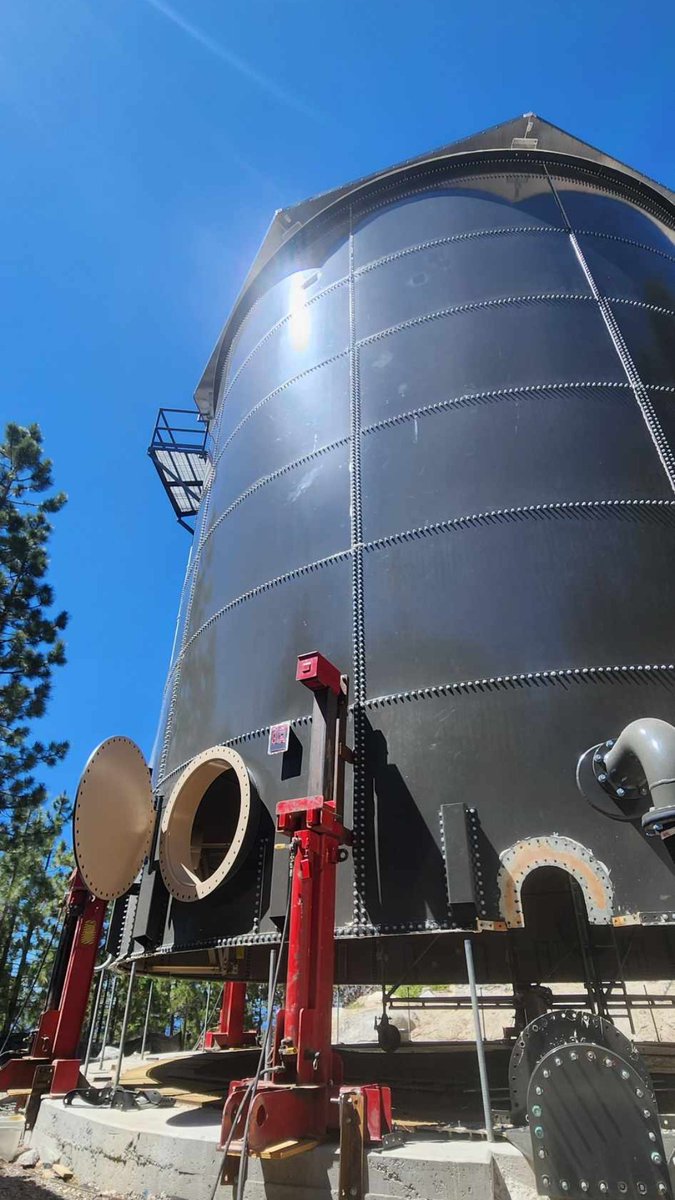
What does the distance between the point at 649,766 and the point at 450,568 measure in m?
2.63

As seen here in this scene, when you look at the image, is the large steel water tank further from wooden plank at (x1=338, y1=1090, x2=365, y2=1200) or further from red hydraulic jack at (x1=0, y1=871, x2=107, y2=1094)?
wooden plank at (x1=338, y1=1090, x2=365, y2=1200)

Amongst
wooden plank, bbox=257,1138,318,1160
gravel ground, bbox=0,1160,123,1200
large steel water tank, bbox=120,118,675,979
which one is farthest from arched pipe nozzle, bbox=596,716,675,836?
gravel ground, bbox=0,1160,123,1200

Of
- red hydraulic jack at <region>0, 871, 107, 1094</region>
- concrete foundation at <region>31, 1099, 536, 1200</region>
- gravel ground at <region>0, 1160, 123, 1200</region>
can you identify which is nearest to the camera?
concrete foundation at <region>31, 1099, 536, 1200</region>

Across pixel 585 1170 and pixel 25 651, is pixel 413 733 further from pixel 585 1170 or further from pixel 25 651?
pixel 25 651

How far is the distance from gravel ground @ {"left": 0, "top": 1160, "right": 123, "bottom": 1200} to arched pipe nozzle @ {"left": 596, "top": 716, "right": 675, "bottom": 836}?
4221mm

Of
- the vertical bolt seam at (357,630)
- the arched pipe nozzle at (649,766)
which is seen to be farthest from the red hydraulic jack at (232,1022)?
the arched pipe nozzle at (649,766)

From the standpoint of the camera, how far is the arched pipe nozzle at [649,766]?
13.3ft

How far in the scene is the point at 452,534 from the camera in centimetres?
661

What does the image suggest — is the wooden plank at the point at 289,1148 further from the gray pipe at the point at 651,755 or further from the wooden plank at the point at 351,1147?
the gray pipe at the point at 651,755

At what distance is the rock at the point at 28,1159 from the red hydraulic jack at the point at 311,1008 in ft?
8.94

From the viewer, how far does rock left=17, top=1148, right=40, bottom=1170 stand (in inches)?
207

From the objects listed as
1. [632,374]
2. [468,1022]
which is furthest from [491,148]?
[468,1022]

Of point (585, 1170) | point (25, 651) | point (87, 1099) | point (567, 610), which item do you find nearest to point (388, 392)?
point (567, 610)

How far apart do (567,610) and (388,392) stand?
3.58 meters
